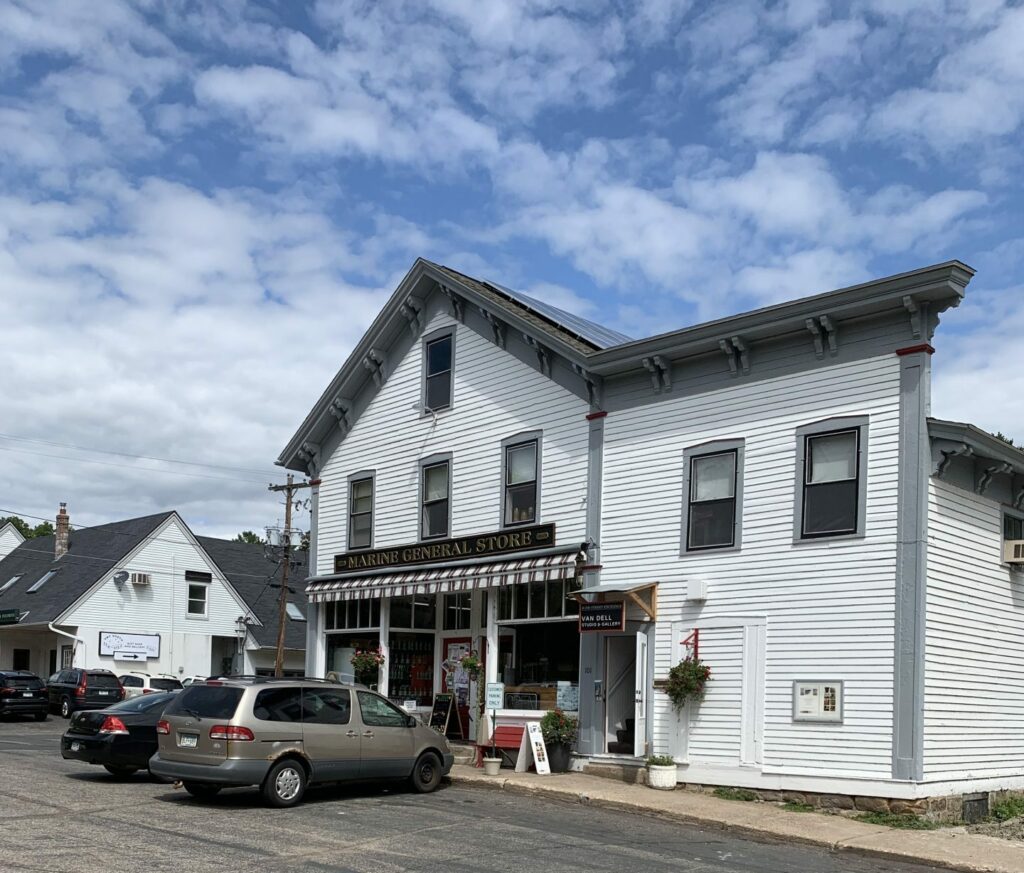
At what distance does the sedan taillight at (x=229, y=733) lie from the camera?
15023 millimetres

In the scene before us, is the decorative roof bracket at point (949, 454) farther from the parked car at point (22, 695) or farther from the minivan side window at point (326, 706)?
the parked car at point (22, 695)

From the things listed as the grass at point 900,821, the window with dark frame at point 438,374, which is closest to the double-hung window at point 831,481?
the grass at point 900,821

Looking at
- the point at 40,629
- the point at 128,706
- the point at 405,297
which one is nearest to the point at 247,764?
the point at 128,706

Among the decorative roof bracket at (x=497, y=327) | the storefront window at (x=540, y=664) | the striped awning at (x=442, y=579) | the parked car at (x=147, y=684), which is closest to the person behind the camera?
the striped awning at (x=442, y=579)

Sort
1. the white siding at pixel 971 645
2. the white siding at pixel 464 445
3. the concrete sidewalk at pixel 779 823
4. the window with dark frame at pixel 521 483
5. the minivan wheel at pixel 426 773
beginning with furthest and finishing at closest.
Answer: the window with dark frame at pixel 521 483
the white siding at pixel 464 445
the minivan wheel at pixel 426 773
the white siding at pixel 971 645
the concrete sidewalk at pixel 779 823

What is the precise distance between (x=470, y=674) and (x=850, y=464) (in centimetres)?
919

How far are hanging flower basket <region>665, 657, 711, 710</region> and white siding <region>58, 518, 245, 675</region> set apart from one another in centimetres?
3416

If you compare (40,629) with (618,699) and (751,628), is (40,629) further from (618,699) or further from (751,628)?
(751,628)

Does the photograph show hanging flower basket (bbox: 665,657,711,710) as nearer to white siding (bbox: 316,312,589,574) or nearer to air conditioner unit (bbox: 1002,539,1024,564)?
white siding (bbox: 316,312,589,574)

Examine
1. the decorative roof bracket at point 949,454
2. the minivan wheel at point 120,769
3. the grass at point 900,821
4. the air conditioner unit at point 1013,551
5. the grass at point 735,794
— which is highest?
the decorative roof bracket at point 949,454

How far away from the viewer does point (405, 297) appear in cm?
2538

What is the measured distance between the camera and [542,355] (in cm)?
2200

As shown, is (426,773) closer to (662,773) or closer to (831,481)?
(662,773)

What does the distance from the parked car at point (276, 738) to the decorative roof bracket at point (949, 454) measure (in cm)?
860
